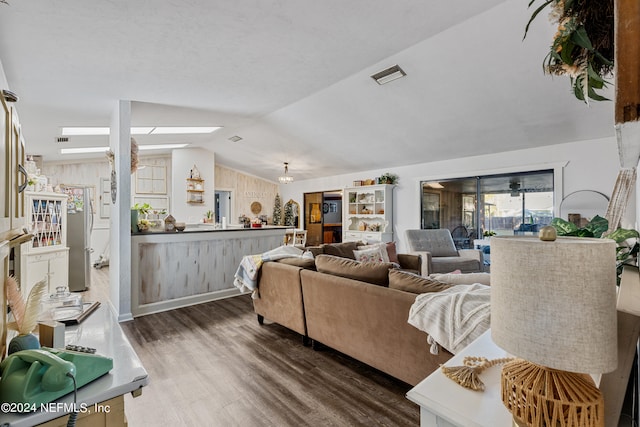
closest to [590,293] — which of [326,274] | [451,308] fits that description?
[451,308]

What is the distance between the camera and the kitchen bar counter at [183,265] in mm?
3971

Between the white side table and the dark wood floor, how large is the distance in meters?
1.18

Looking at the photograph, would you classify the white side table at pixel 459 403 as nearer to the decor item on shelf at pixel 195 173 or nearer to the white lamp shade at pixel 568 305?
the white lamp shade at pixel 568 305

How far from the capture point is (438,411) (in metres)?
0.81

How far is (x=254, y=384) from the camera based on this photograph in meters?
2.27

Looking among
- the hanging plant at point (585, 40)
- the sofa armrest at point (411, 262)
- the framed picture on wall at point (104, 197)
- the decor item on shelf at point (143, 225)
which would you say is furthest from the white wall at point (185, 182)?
the hanging plant at point (585, 40)

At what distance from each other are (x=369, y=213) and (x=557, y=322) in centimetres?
677

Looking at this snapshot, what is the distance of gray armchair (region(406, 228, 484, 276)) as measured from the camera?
4.60m

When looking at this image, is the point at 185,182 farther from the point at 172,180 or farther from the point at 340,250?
the point at 340,250

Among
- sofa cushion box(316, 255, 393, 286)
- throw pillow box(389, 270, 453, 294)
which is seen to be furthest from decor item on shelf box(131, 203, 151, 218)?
throw pillow box(389, 270, 453, 294)

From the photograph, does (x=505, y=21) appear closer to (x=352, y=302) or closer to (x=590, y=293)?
(x=352, y=302)

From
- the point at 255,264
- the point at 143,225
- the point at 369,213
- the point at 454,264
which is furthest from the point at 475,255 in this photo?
the point at 143,225

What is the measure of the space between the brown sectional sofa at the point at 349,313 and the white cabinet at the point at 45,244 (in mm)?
3149

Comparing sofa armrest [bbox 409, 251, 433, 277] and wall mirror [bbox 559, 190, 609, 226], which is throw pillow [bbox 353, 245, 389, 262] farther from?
wall mirror [bbox 559, 190, 609, 226]
